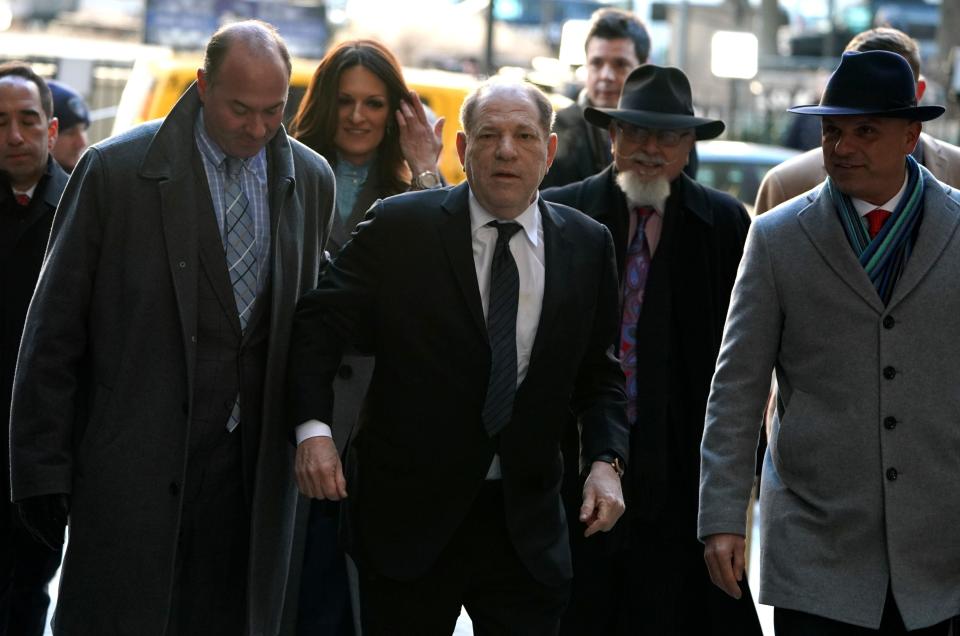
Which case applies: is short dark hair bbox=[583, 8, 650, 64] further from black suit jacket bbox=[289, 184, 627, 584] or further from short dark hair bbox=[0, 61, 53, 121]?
black suit jacket bbox=[289, 184, 627, 584]

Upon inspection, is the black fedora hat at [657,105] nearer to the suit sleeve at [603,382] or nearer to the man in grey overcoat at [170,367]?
the suit sleeve at [603,382]

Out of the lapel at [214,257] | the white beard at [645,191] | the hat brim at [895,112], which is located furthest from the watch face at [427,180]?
the hat brim at [895,112]

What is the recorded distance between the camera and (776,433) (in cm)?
432

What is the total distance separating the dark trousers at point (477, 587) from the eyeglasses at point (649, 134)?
6.29 feet

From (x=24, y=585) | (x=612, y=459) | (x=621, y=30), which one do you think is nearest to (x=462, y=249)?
(x=612, y=459)

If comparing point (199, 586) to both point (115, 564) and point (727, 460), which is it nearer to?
point (115, 564)

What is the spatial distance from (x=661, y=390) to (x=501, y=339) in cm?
141

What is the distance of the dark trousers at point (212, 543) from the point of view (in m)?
4.49

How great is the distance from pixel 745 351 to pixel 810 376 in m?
0.18

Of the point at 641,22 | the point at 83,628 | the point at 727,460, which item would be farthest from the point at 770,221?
A: the point at 641,22

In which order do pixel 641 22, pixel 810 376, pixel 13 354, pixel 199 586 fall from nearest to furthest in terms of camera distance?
pixel 810 376 < pixel 199 586 < pixel 13 354 < pixel 641 22

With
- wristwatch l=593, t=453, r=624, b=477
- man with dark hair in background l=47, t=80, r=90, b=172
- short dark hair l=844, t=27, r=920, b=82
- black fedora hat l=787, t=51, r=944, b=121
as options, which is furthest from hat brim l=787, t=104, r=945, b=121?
man with dark hair in background l=47, t=80, r=90, b=172

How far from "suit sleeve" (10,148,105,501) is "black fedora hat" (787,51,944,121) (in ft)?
6.04

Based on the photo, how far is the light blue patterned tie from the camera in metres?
4.50
